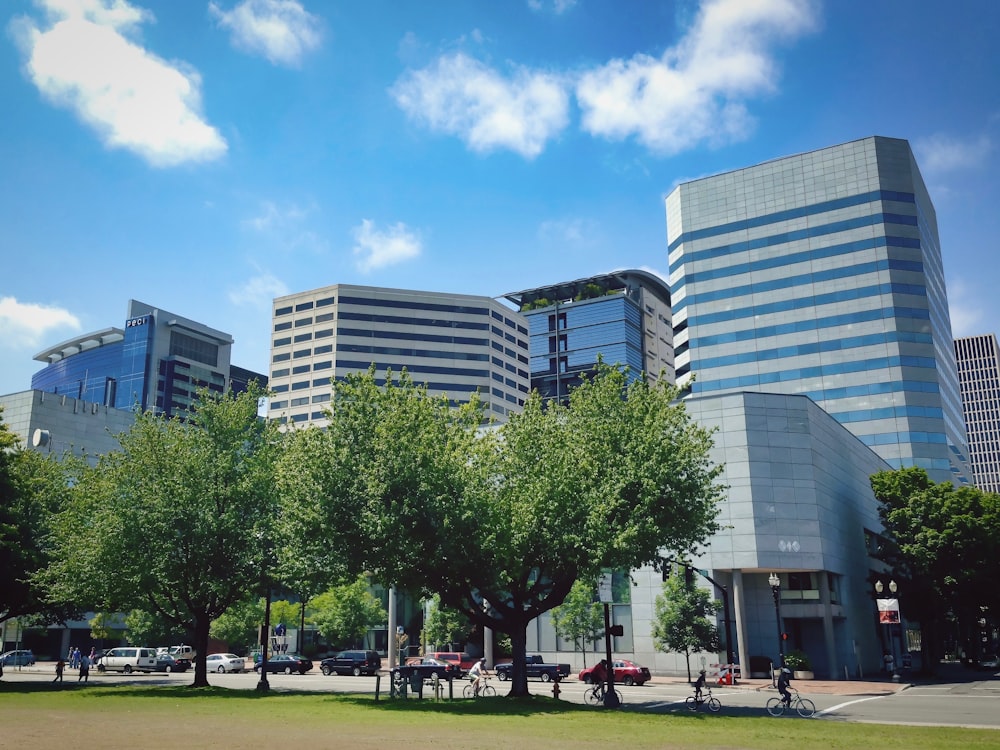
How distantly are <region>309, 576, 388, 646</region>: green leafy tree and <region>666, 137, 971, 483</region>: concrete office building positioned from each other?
4707 cm

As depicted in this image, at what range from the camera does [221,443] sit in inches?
1628

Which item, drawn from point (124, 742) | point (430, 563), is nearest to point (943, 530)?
point (430, 563)

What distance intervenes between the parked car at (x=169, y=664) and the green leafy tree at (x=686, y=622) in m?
36.7

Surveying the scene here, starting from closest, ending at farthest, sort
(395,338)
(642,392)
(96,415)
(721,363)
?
1. (642,392)
2. (96,415)
3. (721,363)
4. (395,338)

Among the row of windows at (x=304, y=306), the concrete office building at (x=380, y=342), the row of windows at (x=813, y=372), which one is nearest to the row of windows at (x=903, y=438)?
the row of windows at (x=813, y=372)

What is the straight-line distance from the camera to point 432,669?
48.5 metres

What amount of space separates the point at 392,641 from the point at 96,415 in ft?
160

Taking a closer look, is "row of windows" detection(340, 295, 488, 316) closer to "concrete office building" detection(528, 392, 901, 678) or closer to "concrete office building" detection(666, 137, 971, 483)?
"concrete office building" detection(666, 137, 971, 483)

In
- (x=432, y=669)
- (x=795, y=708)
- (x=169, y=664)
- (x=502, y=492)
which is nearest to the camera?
(x=795, y=708)

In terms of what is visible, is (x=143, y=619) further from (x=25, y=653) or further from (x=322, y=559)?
(x=322, y=559)

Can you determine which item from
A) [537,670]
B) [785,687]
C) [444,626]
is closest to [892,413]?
[444,626]

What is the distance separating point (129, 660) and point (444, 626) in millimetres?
24475

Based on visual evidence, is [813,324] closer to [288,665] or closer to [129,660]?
[288,665]

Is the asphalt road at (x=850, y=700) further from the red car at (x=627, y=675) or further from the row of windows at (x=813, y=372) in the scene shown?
the row of windows at (x=813, y=372)
